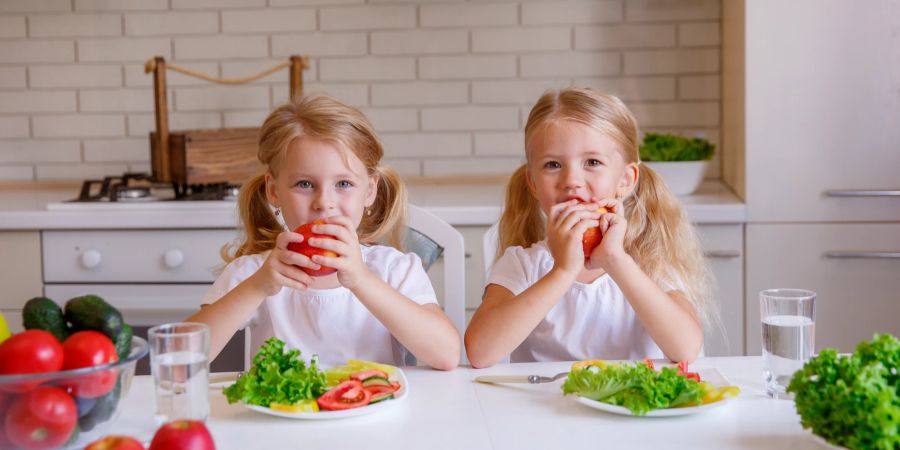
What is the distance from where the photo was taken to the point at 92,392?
108 centimetres

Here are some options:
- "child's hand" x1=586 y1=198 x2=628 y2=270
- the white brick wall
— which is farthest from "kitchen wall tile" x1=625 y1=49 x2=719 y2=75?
"child's hand" x1=586 y1=198 x2=628 y2=270

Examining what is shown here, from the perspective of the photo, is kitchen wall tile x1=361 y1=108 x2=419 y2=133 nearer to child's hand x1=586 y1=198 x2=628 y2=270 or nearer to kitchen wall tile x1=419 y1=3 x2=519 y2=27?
kitchen wall tile x1=419 y1=3 x2=519 y2=27

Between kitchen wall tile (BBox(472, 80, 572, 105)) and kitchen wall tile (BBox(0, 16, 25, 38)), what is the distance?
1.48 metres

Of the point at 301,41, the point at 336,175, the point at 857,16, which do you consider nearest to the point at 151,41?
the point at 301,41

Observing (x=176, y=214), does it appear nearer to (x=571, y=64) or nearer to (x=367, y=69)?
(x=367, y=69)

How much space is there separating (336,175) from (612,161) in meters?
0.49

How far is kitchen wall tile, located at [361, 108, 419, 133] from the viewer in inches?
132

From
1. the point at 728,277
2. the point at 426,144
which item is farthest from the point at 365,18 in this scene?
the point at 728,277

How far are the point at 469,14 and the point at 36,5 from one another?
1.40 m

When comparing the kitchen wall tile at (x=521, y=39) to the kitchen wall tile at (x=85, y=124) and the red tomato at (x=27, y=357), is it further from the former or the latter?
the red tomato at (x=27, y=357)

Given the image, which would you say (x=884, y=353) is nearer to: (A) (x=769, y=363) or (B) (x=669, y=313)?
(A) (x=769, y=363)

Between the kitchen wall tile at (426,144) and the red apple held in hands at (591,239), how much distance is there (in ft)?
5.70

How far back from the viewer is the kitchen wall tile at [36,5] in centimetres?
334

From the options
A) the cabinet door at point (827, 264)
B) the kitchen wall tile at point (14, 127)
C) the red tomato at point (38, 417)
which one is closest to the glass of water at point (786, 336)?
the red tomato at point (38, 417)
